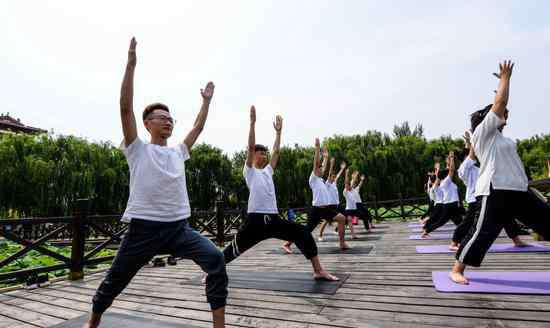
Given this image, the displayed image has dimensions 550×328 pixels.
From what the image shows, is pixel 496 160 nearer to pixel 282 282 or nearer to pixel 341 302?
pixel 341 302

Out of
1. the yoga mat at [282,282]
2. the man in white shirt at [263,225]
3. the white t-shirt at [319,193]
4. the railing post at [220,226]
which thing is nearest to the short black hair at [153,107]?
the man in white shirt at [263,225]

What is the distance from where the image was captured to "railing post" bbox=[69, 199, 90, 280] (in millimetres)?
5199

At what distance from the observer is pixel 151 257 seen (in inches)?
90.2

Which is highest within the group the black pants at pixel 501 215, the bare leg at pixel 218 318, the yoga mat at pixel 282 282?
the black pants at pixel 501 215

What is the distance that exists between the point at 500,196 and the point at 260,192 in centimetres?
272

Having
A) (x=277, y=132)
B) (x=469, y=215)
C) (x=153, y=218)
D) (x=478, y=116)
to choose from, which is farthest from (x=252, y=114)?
(x=469, y=215)

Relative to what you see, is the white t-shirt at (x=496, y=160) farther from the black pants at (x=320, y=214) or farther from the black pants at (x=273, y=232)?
the black pants at (x=320, y=214)

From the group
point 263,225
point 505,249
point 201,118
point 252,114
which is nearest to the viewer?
point 201,118

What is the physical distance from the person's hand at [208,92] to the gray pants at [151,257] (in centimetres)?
129

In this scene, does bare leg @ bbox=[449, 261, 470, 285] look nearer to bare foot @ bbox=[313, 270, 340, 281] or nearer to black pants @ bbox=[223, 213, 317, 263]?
bare foot @ bbox=[313, 270, 340, 281]

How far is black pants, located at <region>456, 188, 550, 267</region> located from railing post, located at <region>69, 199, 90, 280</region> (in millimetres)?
5959

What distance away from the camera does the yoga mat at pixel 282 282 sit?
3.58m

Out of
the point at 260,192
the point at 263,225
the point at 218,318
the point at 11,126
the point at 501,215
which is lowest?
the point at 218,318

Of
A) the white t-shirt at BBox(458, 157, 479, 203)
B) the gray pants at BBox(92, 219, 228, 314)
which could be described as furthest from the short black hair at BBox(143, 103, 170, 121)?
the white t-shirt at BBox(458, 157, 479, 203)
